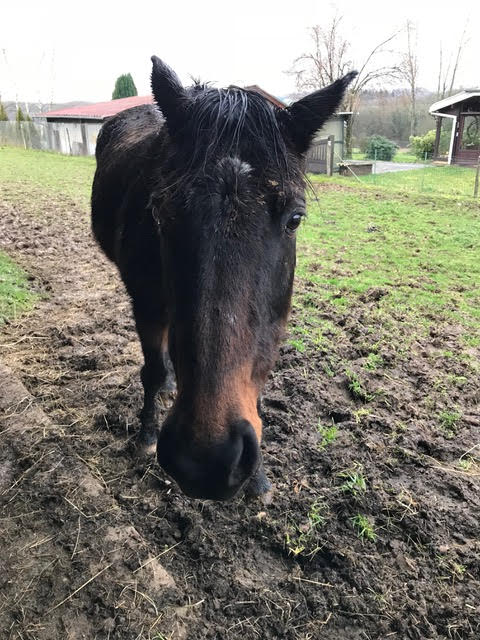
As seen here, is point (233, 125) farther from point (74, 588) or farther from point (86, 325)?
point (86, 325)

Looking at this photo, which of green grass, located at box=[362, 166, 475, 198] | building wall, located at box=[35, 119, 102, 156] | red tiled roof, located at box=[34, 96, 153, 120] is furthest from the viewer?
building wall, located at box=[35, 119, 102, 156]

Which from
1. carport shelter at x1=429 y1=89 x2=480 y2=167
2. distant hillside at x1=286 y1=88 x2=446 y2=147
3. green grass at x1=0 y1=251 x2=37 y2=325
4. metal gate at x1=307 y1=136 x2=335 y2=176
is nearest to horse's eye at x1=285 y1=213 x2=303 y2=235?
green grass at x1=0 y1=251 x2=37 y2=325

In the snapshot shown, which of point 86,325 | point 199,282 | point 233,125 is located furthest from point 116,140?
point 199,282

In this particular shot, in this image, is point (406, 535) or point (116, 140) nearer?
point (406, 535)

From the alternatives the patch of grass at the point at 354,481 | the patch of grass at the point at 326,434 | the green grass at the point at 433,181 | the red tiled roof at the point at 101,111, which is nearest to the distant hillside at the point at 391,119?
the green grass at the point at 433,181

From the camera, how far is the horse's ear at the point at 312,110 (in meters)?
2.04

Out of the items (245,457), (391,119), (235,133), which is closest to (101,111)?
(391,119)

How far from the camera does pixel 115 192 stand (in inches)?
145

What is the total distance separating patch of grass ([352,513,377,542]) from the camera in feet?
8.46

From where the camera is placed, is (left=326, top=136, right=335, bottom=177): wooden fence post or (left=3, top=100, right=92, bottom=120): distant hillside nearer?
(left=326, top=136, right=335, bottom=177): wooden fence post

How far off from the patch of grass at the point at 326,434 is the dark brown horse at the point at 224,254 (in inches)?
56.5

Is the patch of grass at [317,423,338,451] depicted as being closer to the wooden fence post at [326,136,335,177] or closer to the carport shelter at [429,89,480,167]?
the wooden fence post at [326,136,335,177]

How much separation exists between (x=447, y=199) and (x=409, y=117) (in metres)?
39.8

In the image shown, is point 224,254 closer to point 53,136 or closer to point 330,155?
point 330,155
